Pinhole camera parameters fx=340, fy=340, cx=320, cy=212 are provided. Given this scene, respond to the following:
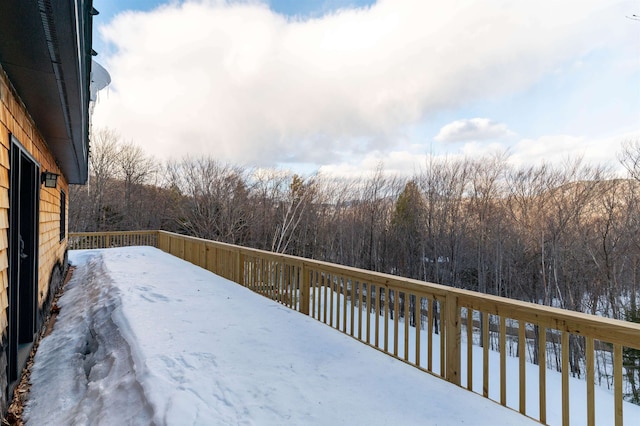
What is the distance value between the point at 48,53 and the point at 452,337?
324 centimetres

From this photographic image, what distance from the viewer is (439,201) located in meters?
16.5

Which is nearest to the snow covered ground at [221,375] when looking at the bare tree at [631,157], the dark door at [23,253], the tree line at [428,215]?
the dark door at [23,253]

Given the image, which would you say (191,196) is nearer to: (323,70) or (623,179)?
(323,70)

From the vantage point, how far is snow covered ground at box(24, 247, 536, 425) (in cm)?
205

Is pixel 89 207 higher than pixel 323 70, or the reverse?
pixel 323 70

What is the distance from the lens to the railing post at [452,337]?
257 cm

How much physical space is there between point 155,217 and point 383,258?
552 inches

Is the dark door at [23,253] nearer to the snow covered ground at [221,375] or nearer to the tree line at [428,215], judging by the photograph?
the snow covered ground at [221,375]

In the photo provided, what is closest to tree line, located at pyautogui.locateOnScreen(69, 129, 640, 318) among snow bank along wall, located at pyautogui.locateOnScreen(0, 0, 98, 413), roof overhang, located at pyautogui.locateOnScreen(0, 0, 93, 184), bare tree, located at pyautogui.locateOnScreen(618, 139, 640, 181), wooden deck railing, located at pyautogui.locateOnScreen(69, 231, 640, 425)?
bare tree, located at pyautogui.locateOnScreen(618, 139, 640, 181)

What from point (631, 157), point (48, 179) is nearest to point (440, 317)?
point (48, 179)

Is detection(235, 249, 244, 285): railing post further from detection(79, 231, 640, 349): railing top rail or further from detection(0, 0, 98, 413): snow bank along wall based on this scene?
detection(79, 231, 640, 349): railing top rail

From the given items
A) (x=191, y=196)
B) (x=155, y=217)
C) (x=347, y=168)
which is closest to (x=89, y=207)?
(x=155, y=217)

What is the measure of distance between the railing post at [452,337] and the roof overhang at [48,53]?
285 centimetres

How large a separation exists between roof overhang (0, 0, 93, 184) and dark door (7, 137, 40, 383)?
441mm
